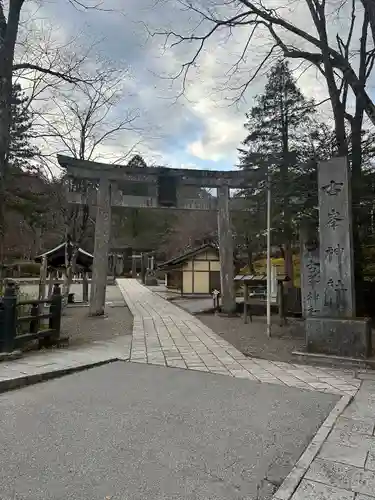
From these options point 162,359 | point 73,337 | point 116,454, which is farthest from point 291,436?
point 73,337

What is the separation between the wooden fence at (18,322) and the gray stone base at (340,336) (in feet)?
16.3

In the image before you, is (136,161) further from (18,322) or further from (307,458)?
(307,458)

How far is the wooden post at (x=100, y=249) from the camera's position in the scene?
40.7 feet

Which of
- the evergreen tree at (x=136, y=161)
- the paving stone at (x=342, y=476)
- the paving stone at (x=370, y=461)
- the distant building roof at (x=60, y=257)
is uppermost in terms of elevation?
the evergreen tree at (x=136, y=161)

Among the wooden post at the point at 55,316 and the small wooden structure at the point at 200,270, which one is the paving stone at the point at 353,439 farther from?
the small wooden structure at the point at 200,270

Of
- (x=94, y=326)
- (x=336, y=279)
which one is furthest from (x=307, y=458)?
(x=94, y=326)

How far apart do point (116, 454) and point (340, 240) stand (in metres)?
5.41

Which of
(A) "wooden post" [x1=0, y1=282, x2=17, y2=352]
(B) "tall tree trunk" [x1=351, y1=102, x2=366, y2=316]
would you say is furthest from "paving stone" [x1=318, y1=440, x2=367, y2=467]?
(B) "tall tree trunk" [x1=351, y1=102, x2=366, y2=316]

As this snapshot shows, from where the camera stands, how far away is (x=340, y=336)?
6.33 meters

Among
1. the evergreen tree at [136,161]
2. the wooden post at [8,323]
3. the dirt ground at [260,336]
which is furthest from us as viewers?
the evergreen tree at [136,161]

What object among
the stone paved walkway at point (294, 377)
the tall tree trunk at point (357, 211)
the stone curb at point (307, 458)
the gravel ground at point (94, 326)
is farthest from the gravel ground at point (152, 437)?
the tall tree trunk at point (357, 211)

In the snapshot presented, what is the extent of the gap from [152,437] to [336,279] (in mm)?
4724

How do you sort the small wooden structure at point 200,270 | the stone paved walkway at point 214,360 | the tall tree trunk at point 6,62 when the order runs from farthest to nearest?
1. the small wooden structure at point 200,270
2. the tall tree trunk at point 6,62
3. the stone paved walkway at point 214,360

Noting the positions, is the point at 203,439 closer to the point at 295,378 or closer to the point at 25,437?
the point at 25,437
